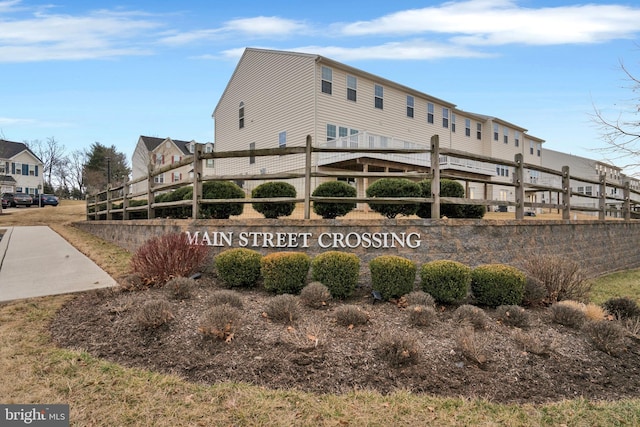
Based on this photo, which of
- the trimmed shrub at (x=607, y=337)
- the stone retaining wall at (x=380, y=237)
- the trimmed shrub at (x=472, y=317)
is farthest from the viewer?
the stone retaining wall at (x=380, y=237)

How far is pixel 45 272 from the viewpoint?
738 cm

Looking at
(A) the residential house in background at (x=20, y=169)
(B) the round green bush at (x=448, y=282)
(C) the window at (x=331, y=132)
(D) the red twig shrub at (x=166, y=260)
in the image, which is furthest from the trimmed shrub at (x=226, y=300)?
(A) the residential house in background at (x=20, y=169)

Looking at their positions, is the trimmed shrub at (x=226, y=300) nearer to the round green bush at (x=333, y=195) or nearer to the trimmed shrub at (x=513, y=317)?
the round green bush at (x=333, y=195)

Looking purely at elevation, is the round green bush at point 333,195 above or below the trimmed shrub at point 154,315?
above

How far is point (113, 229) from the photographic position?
1277cm

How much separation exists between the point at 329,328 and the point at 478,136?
2847cm

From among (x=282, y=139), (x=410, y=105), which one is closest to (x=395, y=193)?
(x=282, y=139)

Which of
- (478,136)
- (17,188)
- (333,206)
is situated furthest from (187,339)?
(17,188)

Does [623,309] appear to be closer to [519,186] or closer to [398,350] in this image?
[519,186]

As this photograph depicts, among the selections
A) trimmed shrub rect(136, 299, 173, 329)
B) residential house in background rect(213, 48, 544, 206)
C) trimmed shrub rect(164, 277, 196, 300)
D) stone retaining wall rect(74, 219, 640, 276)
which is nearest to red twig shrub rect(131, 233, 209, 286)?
stone retaining wall rect(74, 219, 640, 276)

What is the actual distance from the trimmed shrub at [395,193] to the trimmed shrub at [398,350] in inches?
160

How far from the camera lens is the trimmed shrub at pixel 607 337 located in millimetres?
4452

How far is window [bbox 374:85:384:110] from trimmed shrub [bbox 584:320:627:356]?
59.8 feet

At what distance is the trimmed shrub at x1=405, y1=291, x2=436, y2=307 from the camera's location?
207 inches
